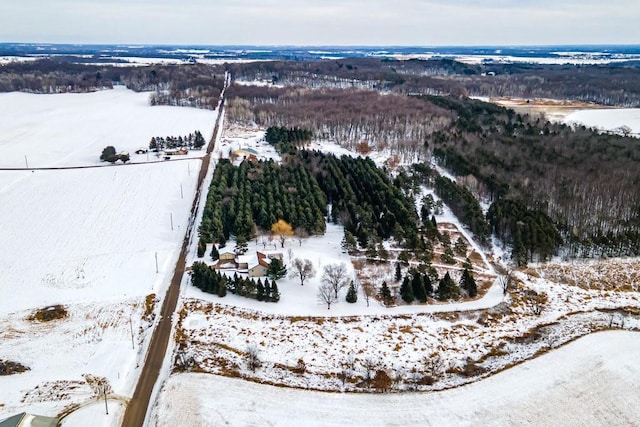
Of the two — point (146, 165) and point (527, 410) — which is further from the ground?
point (146, 165)

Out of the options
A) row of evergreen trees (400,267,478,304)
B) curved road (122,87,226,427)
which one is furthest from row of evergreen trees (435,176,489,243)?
curved road (122,87,226,427)

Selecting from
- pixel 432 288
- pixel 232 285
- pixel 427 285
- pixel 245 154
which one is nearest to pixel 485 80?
pixel 245 154

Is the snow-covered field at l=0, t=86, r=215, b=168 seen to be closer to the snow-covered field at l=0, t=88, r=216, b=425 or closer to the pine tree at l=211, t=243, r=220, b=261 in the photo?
the snow-covered field at l=0, t=88, r=216, b=425

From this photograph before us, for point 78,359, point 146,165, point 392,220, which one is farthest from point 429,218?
point 146,165

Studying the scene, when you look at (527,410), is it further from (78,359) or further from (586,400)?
(78,359)

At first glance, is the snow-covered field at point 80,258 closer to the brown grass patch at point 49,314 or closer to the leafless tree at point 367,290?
the brown grass patch at point 49,314

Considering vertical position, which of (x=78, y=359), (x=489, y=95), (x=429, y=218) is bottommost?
(x=78, y=359)

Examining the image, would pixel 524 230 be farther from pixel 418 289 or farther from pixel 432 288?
pixel 418 289
